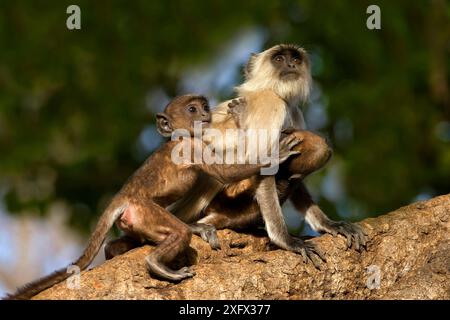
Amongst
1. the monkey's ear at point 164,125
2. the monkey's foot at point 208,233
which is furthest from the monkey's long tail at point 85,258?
the monkey's ear at point 164,125

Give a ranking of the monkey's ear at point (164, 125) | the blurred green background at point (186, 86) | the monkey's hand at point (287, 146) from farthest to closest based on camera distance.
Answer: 1. the blurred green background at point (186, 86)
2. the monkey's ear at point (164, 125)
3. the monkey's hand at point (287, 146)

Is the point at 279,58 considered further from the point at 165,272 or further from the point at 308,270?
the point at 165,272

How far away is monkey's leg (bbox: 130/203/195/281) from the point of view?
278 inches

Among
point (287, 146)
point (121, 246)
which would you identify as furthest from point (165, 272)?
point (287, 146)

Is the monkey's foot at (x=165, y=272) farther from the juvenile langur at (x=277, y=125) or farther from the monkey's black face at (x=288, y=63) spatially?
the monkey's black face at (x=288, y=63)

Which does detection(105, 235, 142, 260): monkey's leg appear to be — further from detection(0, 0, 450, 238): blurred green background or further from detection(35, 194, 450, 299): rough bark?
detection(0, 0, 450, 238): blurred green background

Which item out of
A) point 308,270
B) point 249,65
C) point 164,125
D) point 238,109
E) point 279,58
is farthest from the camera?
point 249,65

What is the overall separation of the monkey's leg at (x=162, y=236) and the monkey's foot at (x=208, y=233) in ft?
1.59

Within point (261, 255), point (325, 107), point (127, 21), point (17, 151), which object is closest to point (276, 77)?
point (261, 255)

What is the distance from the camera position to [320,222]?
859 cm

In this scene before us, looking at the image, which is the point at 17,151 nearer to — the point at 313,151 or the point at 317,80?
the point at 317,80

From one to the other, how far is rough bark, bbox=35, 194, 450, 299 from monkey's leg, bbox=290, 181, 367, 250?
0.09 meters

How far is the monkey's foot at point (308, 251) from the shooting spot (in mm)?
7422

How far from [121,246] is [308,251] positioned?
1555 mm
